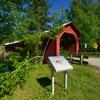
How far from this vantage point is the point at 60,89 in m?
12.4

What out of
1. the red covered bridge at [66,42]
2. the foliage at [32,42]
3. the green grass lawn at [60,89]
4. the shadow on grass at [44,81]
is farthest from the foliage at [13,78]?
the red covered bridge at [66,42]

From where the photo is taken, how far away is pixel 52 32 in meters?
21.3

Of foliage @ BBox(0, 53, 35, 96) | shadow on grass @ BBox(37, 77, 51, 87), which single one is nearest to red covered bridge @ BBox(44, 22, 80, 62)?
shadow on grass @ BBox(37, 77, 51, 87)

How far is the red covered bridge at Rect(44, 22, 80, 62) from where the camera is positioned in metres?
22.9

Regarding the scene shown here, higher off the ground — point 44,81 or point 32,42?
point 32,42

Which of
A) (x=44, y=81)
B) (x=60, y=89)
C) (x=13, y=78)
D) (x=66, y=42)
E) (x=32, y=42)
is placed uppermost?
(x=32, y=42)

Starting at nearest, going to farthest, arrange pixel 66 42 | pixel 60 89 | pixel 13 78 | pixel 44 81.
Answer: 1. pixel 13 78
2. pixel 60 89
3. pixel 44 81
4. pixel 66 42

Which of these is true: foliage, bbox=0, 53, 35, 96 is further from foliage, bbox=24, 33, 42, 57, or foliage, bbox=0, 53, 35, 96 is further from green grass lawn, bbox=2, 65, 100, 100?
foliage, bbox=24, 33, 42, 57

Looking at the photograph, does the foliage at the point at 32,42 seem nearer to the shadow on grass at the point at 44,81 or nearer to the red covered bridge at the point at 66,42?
the red covered bridge at the point at 66,42

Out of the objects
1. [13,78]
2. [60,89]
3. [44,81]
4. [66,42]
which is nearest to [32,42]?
[44,81]

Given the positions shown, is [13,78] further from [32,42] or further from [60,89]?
[32,42]

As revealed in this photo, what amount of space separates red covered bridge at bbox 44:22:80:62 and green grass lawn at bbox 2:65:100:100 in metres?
7.59

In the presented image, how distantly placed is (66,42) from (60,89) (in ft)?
55.7

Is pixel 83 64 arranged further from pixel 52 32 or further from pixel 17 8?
pixel 17 8
